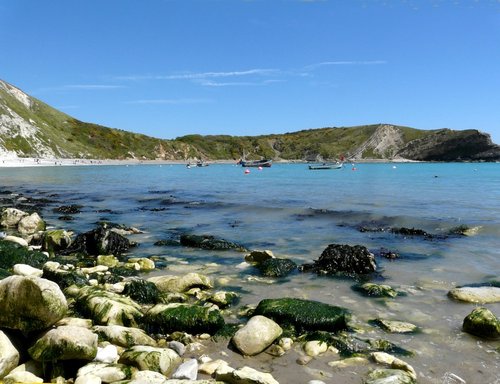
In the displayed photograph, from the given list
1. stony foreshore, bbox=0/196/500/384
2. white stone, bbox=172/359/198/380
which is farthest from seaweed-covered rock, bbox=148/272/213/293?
white stone, bbox=172/359/198/380

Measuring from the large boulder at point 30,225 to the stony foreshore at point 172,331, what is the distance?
23.7ft

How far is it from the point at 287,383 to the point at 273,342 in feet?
4.66

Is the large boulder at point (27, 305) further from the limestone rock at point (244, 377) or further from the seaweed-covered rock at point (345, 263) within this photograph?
the seaweed-covered rock at point (345, 263)

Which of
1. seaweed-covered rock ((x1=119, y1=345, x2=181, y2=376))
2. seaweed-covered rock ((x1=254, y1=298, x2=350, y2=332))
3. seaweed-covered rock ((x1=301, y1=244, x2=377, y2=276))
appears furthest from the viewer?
seaweed-covered rock ((x1=301, y1=244, x2=377, y2=276))

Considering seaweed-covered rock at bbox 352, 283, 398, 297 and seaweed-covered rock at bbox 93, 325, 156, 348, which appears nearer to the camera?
seaweed-covered rock at bbox 93, 325, 156, 348

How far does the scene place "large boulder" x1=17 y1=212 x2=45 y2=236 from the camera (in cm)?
2002

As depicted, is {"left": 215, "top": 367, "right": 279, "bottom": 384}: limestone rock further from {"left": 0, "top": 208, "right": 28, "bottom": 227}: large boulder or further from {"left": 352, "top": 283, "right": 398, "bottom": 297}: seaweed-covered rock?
{"left": 0, "top": 208, "right": 28, "bottom": 227}: large boulder

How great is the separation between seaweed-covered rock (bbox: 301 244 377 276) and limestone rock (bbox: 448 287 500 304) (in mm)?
2948

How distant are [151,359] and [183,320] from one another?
1836 millimetres

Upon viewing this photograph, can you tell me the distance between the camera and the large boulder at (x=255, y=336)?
26.1ft

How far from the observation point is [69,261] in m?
14.4

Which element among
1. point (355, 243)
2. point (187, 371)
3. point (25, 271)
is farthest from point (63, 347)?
point (355, 243)

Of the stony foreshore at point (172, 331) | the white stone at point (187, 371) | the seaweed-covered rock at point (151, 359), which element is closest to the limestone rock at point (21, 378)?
the stony foreshore at point (172, 331)

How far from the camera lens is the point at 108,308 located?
902 cm
